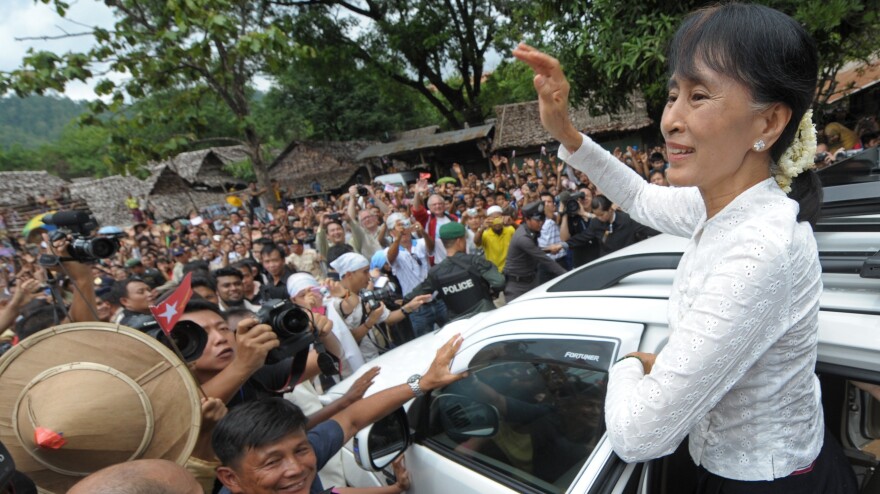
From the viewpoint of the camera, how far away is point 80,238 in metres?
2.49

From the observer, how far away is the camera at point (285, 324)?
6.10ft

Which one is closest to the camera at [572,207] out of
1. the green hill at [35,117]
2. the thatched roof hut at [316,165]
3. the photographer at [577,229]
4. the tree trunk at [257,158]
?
the photographer at [577,229]

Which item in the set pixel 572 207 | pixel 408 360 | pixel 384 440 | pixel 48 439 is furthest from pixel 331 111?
pixel 48 439

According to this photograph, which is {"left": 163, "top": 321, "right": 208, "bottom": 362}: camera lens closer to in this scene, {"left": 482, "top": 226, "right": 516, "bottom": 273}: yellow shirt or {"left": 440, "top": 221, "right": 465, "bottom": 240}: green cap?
{"left": 440, "top": 221, "right": 465, "bottom": 240}: green cap

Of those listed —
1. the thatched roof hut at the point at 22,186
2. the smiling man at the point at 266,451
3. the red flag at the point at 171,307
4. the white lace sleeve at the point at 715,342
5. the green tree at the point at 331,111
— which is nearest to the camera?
the white lace sleeve at the point at 715,342

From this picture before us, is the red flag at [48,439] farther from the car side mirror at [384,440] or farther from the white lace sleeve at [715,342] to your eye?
the white lace sleeve at [715,342]

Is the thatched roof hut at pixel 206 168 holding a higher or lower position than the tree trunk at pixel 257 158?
higher

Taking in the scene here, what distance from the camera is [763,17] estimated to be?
875 mm

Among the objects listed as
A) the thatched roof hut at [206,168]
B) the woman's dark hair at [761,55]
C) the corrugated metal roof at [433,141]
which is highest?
the thatched roof hut at [206,168]

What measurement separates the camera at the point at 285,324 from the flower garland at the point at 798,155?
1.64 m

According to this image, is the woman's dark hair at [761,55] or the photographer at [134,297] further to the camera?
the photographer at [134,297]

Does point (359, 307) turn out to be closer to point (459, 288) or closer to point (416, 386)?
point (459, 288)

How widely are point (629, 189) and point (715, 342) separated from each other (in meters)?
0.78

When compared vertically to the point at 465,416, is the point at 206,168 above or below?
above
